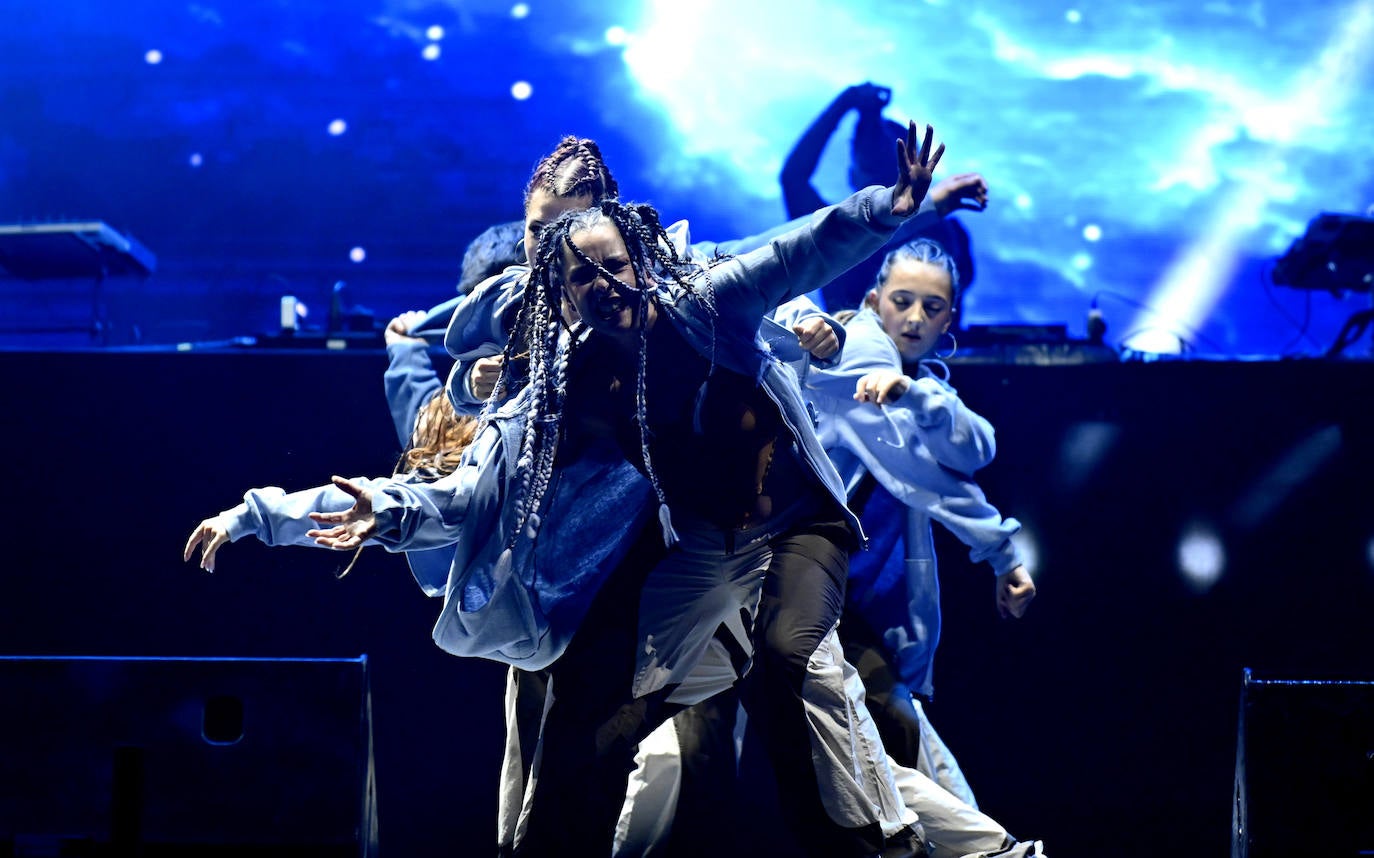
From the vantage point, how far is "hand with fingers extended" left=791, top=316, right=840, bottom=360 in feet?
8.71

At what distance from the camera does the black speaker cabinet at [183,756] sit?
2.12 metres

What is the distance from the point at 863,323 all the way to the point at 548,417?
104 cm

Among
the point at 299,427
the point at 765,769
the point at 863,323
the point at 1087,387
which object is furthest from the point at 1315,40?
the point at 299,427

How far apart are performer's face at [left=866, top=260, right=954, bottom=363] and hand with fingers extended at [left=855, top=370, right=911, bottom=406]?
21.1 inches

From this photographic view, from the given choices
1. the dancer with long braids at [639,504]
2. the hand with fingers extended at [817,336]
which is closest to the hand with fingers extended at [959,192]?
the dancer with long braids at [639,504]

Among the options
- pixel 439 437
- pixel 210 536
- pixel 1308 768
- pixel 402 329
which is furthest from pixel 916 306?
pixel 210 536

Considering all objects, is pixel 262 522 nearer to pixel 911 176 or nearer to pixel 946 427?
pixel 911 176

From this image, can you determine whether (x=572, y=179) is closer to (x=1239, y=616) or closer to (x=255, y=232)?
(x=1239, y=616)

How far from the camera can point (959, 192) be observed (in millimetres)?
2559

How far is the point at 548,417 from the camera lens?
7.89 feet

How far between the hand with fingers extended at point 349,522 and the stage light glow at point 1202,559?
2.39 m

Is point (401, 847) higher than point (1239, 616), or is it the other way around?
point (1239, 616)

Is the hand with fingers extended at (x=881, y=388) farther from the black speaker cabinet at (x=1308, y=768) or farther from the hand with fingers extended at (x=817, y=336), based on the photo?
the black speaker cabinet at (x=1308, y=768)

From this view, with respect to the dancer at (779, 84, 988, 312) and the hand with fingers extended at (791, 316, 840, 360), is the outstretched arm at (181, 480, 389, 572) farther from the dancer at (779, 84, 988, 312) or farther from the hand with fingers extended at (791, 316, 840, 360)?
the dancer at (779, 84, 988, 312)
